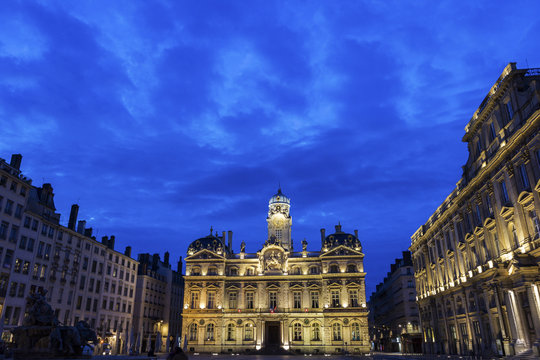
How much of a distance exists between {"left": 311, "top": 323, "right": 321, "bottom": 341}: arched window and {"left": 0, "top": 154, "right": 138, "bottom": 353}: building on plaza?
32638 millimetres

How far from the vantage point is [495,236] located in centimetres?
3394

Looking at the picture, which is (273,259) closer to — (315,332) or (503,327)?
(315,332)

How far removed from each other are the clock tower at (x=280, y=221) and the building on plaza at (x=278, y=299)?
299 inches

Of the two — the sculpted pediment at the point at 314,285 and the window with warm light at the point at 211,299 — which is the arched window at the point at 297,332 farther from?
the window with warm light at the point at 211,299

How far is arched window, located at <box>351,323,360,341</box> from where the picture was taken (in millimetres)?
65812

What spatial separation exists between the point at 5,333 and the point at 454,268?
5093 cm

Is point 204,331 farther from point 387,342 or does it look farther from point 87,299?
point 387,342

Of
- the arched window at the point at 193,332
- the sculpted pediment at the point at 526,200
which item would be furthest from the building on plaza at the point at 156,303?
Answer: the sculpted pediment at the point at 526,200

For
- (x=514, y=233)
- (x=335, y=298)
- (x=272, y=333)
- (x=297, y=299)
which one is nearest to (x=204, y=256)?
(x=272, y=333)

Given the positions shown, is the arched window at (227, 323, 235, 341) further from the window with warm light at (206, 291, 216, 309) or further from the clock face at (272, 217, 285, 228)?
the clock face at (272, 217, 285, 228)

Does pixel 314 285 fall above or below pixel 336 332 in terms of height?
above

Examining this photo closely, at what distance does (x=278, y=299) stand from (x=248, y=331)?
24.8 feet

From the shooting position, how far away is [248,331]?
6956 centimetres

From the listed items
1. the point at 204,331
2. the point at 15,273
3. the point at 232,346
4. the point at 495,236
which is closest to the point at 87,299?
the point at 15,273
